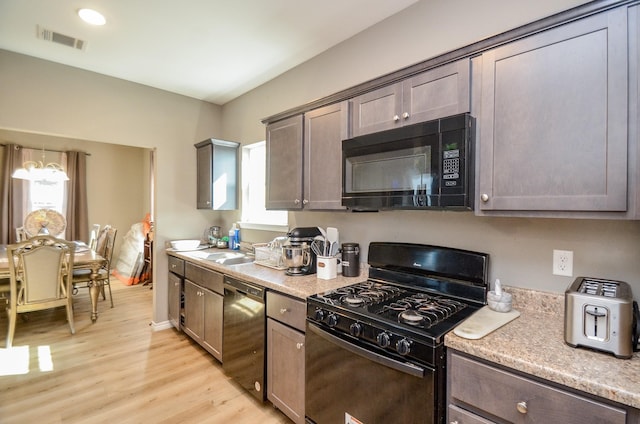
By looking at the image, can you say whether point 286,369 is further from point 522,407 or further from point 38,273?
point 38,273

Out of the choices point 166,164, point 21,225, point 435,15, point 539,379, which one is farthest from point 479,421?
point 21,225

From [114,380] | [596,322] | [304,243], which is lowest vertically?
[114,380]

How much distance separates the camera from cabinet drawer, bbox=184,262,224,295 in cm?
261

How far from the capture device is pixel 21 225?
541 centimetres

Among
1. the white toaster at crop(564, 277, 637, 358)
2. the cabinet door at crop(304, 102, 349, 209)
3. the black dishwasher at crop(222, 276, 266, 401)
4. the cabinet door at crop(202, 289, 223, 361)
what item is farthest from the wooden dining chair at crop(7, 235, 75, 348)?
the white toaster at crop(564, 277, 637, 358)

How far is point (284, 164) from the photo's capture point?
257 cm

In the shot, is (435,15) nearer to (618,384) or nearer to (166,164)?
(618,384)

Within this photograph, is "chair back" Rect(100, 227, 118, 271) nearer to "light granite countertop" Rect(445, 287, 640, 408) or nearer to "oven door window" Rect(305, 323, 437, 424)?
"oven door window" Rect(305, 323, 437, 424)

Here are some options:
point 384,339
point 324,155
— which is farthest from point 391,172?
point 384,339

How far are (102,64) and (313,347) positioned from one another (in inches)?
129

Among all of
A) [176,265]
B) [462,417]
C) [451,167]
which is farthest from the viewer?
[176,265]

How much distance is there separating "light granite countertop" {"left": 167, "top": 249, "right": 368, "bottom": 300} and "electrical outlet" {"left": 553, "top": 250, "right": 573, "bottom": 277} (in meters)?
1.09

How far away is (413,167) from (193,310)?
2.55 m

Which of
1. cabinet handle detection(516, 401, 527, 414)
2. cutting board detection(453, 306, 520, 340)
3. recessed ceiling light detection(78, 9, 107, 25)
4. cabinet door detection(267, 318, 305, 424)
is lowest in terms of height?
cabinet door detection(267, 318, 305, 424)
